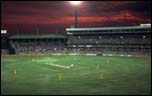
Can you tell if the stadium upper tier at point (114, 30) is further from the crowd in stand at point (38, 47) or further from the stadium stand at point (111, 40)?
the crowd in stand at point (38, 47)

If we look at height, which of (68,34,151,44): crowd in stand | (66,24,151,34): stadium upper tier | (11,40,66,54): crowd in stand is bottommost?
(11,40,66,54): crowd in stand

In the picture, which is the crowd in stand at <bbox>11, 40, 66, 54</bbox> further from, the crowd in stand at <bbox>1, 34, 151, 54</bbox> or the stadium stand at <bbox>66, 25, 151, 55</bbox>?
the stadium stand at <bbox>66, 25, 151, 55</bbox>

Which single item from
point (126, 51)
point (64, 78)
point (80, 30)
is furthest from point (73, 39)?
point (64, 78)

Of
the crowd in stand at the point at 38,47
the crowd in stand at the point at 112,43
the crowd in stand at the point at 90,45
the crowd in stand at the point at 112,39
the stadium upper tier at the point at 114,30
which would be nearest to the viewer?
the stadium upper tier at the point at 114,30

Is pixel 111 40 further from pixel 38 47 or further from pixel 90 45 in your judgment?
pixel 38 47

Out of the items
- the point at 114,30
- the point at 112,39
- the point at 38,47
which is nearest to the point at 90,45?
the point at 112,39

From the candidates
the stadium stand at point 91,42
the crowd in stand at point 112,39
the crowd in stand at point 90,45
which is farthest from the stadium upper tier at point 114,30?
the crowd in stand at point 90,45

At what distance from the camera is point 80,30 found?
12925 centimetres

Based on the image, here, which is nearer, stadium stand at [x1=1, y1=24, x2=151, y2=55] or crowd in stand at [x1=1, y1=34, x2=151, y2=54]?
stadium stand at [x1=1, y1=24, x2=151, y2=55]

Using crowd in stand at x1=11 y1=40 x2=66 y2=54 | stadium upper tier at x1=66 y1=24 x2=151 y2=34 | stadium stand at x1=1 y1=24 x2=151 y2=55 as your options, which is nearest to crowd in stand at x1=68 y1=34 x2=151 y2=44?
stadium stand at x1=1 y1=24 x2=151 y2=55

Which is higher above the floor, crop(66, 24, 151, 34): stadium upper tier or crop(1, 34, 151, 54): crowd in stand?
crop(66, 24, 151, 34): stadium upper tier

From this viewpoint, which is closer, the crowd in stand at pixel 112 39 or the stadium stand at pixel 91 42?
the stadium stand at pixel 91 42

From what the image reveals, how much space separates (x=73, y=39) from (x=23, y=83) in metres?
84.5

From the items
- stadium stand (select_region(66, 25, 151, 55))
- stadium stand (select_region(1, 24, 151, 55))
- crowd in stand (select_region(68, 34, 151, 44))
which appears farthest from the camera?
crowd in stand (select_region(68, 34, 151, 44))
